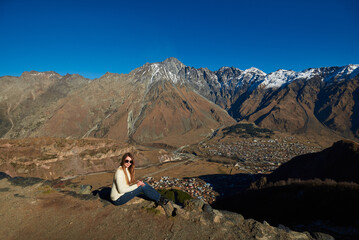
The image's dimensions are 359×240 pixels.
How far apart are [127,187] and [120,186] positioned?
31cm

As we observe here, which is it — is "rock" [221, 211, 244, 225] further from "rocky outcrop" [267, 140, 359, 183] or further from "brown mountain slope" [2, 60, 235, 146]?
"brown mountain slope" [2, 60, 235, 146]

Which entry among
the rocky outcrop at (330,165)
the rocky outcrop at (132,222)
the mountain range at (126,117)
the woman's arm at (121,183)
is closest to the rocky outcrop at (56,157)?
the rocky outcrop at (330,165)

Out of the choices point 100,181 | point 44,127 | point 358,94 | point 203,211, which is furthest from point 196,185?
point 358,94

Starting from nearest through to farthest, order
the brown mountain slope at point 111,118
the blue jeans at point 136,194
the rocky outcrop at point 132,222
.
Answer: the rocky outcrop at point 132,222 → the blue jeans at point 136,194 → the brown mountain slope at point 111,118

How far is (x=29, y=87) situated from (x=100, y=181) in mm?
207163

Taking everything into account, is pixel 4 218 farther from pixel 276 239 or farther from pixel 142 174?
pixel 142 174

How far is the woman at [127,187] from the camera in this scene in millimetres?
8109

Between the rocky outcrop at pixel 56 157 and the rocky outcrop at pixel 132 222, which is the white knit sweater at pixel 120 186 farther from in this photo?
the rocky outcrop at pixel 56 157

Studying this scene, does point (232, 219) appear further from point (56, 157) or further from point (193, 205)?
point (56, 157)

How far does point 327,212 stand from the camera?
14.2m

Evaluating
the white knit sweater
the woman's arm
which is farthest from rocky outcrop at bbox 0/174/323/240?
the woman's arm

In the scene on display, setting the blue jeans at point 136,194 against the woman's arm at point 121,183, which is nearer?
the woman's arm at point 121,183

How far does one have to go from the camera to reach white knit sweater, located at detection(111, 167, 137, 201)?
317 inches

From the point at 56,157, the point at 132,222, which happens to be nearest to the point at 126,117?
the point at 56,157
